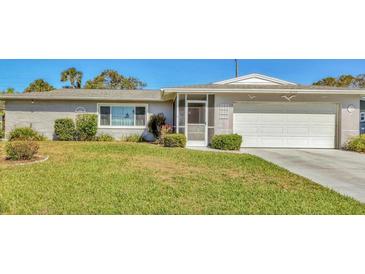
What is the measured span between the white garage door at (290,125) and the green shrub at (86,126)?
8.63m

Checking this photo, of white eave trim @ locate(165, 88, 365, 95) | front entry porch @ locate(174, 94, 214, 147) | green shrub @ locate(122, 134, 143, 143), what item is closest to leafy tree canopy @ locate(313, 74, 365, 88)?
white eave trim @ locate(165, 88, 365, 95)

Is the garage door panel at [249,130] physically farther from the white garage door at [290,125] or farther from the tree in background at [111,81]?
the tree in background at [111,81]

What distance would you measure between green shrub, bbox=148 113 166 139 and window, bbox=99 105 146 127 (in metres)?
0.63

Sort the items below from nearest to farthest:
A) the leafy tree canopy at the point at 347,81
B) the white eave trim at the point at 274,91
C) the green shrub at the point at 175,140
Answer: the green shrub at the point at 175,140 < the white eave trim at the point at 274,91 < the leafy tree canopy at the point at 347,81

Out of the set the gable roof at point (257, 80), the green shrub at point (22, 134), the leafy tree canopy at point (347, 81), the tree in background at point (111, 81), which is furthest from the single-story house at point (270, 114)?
the tree in background at point (111, 81)

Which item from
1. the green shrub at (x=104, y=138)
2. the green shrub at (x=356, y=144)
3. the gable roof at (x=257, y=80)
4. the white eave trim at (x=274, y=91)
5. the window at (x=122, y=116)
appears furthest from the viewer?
the gable roof at (x=257, y=80)

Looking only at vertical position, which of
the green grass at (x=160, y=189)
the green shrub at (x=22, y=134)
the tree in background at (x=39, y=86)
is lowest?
the green grass at (x=160, y=189)

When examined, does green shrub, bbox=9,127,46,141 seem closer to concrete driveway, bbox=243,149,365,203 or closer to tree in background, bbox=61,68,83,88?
concrete driveway, bbox=243,149,365,203

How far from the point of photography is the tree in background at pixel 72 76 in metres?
32.2

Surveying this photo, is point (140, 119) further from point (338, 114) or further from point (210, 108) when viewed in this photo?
point (338, 114)

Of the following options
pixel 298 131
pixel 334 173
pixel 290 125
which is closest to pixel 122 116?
pixel 290 125

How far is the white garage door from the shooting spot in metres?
13.1
